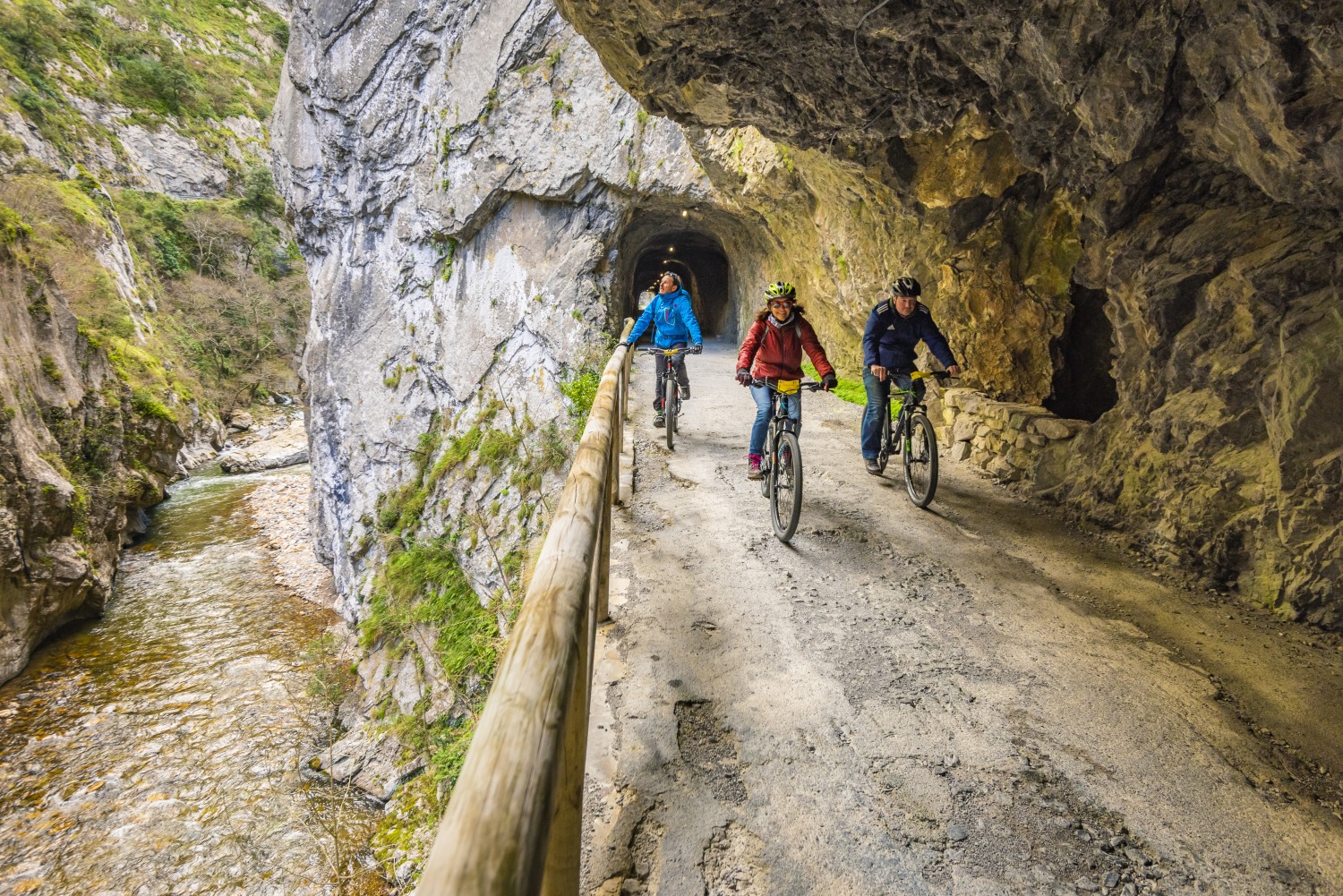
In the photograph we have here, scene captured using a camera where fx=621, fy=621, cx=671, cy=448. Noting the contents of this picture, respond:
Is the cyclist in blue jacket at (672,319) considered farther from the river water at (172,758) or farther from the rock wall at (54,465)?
the rock wall at (54,465)

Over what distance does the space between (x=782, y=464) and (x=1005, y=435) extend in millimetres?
2826

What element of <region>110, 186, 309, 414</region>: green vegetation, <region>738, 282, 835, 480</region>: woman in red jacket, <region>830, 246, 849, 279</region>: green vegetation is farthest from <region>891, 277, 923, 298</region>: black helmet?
<region>110, 186, 309, 414</region>: green vegetation

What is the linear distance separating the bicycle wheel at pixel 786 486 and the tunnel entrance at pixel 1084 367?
4011 millimetres

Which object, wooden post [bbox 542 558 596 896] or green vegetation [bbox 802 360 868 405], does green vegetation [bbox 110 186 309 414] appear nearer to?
green vegetation [bbox 802 360 868 405]

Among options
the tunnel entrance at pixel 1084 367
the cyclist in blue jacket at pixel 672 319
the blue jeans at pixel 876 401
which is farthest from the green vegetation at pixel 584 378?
the tunnel entrance at pixel 1084 367

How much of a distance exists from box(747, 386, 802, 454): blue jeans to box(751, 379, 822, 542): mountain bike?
4cm

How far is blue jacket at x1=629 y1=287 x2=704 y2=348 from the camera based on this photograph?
7.71 meters

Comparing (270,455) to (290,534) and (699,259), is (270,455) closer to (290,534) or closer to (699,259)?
(290,534)

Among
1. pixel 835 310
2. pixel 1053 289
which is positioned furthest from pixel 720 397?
pixel 1053 289

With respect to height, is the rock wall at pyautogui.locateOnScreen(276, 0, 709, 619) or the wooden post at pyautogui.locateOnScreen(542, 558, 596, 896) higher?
the rock wall at pyautogui.locateOnScreen(276, 0, 709, 619)

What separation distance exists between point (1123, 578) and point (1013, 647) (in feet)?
4.84

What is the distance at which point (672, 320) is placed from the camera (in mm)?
7777

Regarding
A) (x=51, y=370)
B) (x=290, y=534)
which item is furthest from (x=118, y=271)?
(x=290, y=534)

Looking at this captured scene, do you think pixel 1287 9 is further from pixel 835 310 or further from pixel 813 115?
pixel 835 310
